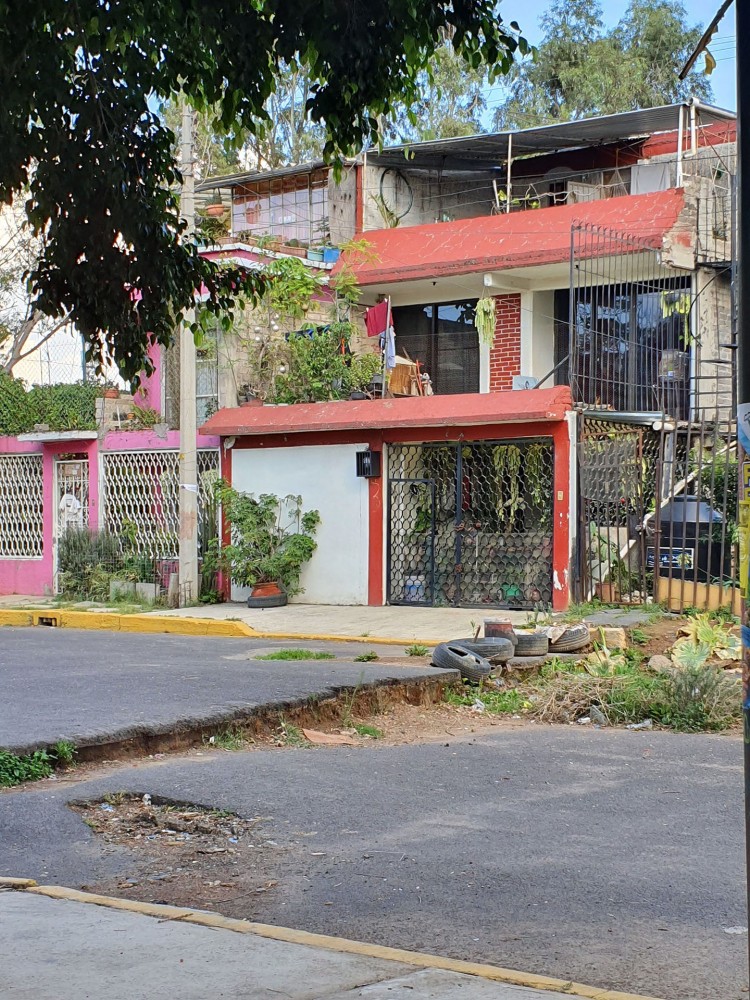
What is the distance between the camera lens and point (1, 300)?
2892 centimetres

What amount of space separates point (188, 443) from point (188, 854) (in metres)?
13.4

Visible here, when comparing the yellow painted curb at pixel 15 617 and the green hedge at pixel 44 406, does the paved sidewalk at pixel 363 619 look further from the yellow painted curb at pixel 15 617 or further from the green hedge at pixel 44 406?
the green hedge at pixel 44 406

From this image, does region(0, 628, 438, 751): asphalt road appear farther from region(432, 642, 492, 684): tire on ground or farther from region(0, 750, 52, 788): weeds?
region(432, 642, 492, 684): tire on ground

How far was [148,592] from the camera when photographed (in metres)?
20.1

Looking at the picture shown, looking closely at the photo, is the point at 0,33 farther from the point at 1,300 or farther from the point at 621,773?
the point at 1,300

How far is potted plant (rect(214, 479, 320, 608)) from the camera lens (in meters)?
18.8

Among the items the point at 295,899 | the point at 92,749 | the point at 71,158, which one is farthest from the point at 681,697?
the point at 71,158

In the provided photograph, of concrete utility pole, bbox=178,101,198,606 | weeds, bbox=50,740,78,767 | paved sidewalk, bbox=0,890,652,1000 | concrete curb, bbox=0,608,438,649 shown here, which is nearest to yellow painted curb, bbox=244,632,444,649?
concrete curb, bbox=0,608,438,649

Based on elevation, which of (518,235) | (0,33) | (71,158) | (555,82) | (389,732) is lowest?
(389,732)

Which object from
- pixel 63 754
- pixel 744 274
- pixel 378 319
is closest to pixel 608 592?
pixel 378 319

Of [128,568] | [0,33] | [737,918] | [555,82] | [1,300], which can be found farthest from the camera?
[555,82]

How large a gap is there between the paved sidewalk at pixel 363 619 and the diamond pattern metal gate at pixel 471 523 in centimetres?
41

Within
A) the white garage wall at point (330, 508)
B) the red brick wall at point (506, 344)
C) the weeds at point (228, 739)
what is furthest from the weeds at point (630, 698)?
the red brick wall at point (506, 344)

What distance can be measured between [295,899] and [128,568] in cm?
1596
